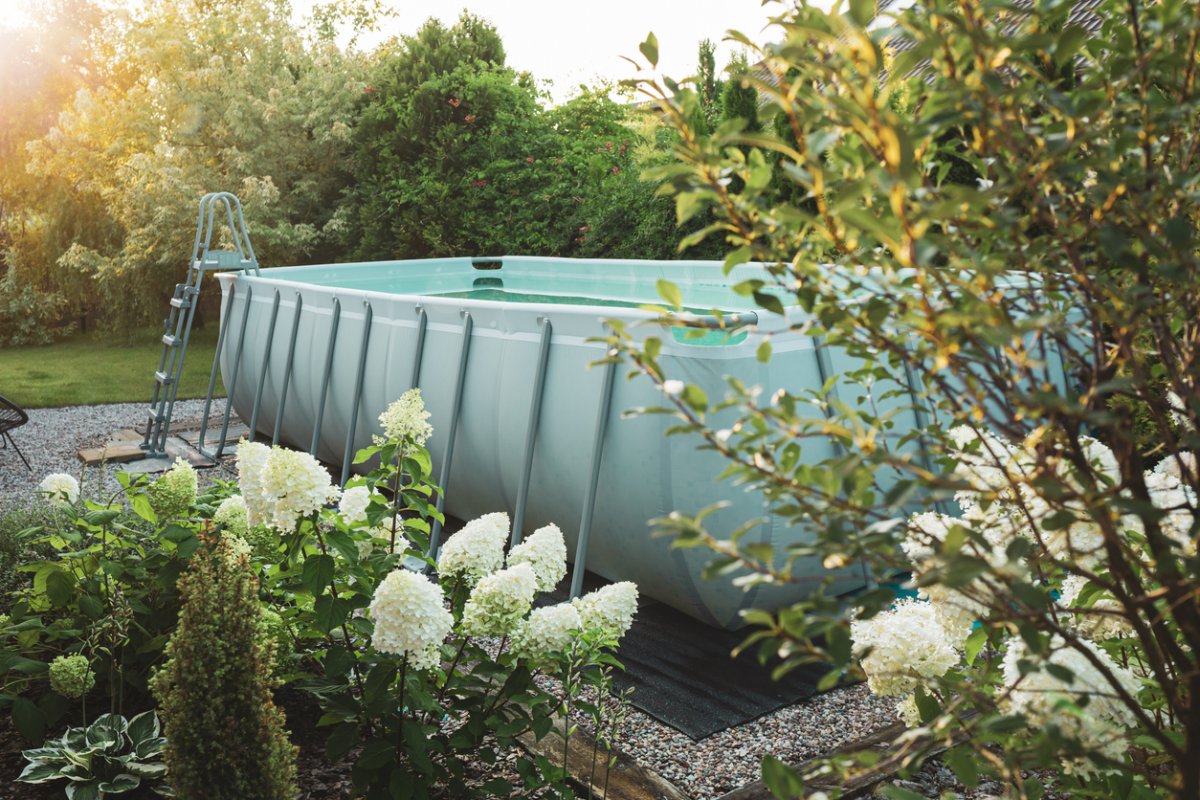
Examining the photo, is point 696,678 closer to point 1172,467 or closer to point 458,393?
point 458,393

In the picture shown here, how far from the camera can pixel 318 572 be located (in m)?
2.03

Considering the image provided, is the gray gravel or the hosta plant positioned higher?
the hosta plant

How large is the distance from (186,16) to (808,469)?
17016 millimetres

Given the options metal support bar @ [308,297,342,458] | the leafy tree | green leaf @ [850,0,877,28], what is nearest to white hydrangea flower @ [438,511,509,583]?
green leaf @ [850,0,877,28]

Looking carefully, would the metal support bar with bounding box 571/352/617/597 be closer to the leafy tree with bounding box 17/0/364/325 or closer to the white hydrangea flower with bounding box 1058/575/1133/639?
the white hydrangea flower with bounding box 1058/575/1133/639

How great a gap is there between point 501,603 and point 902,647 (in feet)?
2.43

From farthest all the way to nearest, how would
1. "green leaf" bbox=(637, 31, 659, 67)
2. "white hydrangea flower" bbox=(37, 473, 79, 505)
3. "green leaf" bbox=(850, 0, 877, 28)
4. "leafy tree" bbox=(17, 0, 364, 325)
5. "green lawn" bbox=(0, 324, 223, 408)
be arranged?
"leafy tree" bbox=(17, 0, 364, 325) → "green lawn" bbox=(0, 324, 223, 408) → "white hydrangea flower" bbox=(37, 473, 79, 505) → "green leaf" bbox=(637, 31, 659, 67) → "green leaf" bbox=(850, 0, 877, 28)

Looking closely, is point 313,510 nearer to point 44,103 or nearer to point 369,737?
point 369,737

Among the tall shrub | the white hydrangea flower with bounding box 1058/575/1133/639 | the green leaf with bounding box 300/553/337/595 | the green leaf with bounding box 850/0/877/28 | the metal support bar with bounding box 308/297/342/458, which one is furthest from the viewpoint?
the metal support bar with bounding box 308/297/342/458

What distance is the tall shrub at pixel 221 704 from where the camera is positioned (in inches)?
67.4

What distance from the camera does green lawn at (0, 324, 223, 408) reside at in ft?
29.9

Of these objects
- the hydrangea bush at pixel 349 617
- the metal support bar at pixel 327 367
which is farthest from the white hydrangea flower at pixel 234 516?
the metal support bar at pixel 327 367

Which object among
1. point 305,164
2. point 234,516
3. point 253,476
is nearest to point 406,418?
point 253,476

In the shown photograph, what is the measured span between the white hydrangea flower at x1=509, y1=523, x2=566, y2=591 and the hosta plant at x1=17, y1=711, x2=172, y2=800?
857 mm
